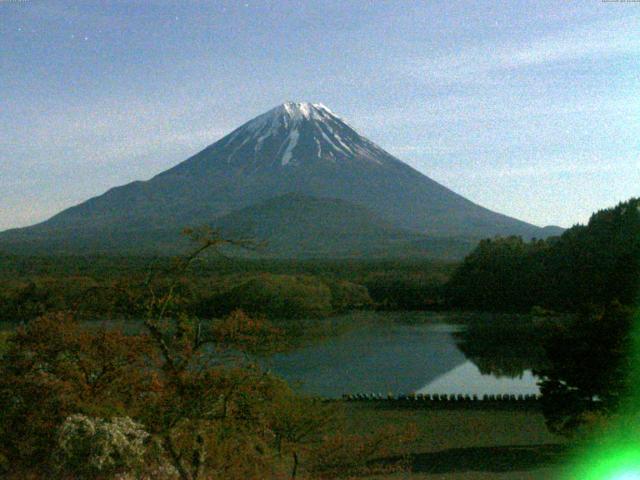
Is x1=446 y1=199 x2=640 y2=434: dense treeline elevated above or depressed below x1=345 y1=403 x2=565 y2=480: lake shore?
above

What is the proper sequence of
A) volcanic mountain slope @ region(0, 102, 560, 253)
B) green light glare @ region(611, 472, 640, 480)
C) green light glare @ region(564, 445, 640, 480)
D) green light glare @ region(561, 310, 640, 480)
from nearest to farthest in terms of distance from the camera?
green light glare @ region(611, 472, 640, 480) → green light glare @ region(564, 445, 640, 480) → green light glare @ region(561, 310, 640, 480) → volcanic mountain slope @ region(0, 102, 560, 253)

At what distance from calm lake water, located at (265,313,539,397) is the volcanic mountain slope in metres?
51.6

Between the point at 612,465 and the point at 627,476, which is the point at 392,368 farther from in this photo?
the point at 627,476

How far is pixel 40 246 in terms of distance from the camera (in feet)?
229

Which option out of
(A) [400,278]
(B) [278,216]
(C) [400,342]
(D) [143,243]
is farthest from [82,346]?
(B) [278,216]

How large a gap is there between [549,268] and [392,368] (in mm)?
17162

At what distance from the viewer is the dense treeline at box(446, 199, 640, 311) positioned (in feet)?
105

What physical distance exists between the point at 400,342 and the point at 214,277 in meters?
17.0

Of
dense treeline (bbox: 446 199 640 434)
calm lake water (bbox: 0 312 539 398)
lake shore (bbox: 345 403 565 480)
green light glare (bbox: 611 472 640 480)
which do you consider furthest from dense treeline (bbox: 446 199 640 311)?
green light glare (bbox: 611 472 640 480)

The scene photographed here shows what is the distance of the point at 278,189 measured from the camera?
321 ft

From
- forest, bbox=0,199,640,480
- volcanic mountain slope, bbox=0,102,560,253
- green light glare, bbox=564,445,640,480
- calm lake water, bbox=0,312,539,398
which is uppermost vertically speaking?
volcanic mountain slope, bbox=0,102,560,253

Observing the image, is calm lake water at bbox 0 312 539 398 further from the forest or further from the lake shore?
the forest

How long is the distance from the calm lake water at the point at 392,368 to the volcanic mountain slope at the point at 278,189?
51.6m

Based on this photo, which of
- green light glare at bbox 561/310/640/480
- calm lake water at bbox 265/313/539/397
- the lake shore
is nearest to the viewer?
green light glare at bbox 561/310/640/480
